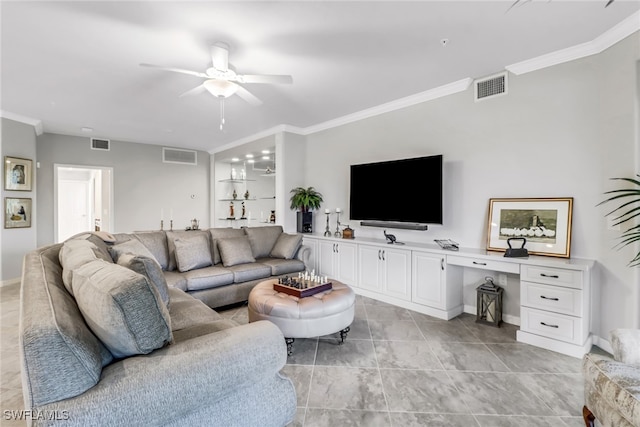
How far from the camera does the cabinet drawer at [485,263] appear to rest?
2827 mm

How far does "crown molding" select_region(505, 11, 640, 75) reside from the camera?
2385 millimetres

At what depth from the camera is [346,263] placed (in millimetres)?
4418

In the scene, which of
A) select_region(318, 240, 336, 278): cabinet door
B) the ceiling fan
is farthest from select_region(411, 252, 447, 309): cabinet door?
the ceiling fan

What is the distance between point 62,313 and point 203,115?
4290mm

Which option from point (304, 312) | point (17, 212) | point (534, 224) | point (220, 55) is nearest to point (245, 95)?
point (220, 55)

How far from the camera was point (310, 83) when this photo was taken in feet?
11.6

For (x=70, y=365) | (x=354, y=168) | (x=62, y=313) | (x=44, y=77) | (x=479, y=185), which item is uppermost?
(x=44, y=77)

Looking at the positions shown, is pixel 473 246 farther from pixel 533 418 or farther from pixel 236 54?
pixel 236 54

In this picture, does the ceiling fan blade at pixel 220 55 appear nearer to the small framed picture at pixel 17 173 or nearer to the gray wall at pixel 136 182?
the small framed picture at pixel 17 173

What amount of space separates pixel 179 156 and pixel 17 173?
→ 2980 millimetres

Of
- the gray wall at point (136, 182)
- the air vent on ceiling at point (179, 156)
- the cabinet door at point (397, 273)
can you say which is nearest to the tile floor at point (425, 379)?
the cabinet door at point (397, 273)

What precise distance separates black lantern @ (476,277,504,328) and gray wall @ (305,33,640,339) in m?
0.22

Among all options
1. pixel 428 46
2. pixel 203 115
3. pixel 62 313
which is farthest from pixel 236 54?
pixel 62 313

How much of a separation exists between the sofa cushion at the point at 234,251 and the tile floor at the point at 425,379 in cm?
151
